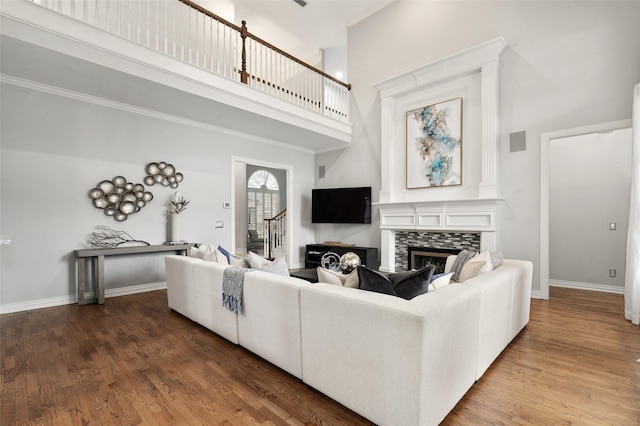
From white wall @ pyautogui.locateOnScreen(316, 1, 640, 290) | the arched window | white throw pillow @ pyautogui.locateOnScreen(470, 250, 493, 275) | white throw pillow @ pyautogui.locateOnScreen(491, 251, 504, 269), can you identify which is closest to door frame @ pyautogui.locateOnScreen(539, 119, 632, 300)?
white wall @ pyautogui.locateOnScreen(316, 1, 640, 290)

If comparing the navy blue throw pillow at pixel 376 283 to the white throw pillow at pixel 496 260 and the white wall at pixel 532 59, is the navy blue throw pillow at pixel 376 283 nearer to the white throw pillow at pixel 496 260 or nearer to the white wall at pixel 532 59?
the white throw pillow at pixel 496 260

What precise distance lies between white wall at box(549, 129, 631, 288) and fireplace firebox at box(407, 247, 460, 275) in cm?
178

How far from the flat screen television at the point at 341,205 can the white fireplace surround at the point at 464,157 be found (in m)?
0.43

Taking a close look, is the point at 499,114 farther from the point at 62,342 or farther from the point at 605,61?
the point at 62,342

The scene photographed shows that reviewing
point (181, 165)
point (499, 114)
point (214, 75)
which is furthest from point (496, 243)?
point (181, 165)

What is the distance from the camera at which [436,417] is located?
58.8 inches

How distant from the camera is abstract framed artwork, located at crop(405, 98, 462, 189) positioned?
4.94 meters

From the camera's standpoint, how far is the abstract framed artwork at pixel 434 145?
16.2ft

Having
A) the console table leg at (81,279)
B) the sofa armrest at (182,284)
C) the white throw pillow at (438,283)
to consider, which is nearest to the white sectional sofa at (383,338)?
the white throw pillow at (438,283)

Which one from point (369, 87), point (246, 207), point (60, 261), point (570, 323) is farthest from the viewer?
point (246, 207)

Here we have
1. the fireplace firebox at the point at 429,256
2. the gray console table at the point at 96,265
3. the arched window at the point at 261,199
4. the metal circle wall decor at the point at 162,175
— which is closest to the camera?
the gray console table at the point at 96,265

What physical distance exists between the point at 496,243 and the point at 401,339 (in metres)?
3.82

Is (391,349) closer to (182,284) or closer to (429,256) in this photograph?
(182,284)

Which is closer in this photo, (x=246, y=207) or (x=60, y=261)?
(x=60, y=261)
